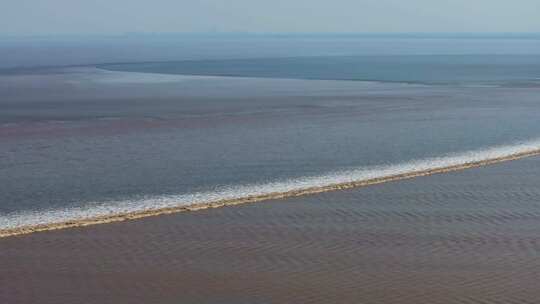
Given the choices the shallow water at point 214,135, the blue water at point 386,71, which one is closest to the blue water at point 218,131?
the shallow water at point 214,135

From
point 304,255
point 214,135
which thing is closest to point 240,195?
point 304,255

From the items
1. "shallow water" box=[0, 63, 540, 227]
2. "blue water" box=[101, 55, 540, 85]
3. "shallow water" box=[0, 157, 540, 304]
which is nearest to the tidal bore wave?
"shallow water" box=[0, 63, 540, 227]

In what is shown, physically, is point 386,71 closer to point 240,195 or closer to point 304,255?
point 240,195

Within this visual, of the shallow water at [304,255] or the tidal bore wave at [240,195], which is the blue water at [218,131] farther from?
the shallow water at [304,255]

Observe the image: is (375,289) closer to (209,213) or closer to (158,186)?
(209,213)

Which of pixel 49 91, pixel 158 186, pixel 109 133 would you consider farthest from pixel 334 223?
pixel 49 91
